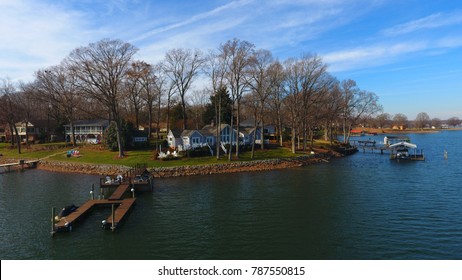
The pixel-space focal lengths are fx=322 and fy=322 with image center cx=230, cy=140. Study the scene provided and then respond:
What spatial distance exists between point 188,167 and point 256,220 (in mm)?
21497

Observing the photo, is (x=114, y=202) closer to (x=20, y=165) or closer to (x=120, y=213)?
(x=120, y=213)

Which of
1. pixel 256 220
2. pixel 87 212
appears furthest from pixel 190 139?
pixel 256 220

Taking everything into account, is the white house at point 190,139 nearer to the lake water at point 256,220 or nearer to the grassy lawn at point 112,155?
the grassy lawn at point 112,155

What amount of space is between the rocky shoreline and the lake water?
335 centimetres

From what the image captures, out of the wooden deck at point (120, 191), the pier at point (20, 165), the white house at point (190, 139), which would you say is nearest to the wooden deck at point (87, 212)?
the wooden deck at point (120, 191)

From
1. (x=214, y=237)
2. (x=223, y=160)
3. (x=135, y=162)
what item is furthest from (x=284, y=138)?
(x=214, y=237)

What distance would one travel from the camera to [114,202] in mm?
27719

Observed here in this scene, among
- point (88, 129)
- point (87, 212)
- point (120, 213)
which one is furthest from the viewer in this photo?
point (88, 129)

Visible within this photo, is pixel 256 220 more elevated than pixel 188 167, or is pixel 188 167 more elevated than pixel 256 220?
pixel 188 167

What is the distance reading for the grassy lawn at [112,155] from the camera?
152ft

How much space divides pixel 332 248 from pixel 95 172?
3654 cm

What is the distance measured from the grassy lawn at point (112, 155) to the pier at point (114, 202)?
16.0 feet

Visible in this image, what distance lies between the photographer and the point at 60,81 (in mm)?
67250

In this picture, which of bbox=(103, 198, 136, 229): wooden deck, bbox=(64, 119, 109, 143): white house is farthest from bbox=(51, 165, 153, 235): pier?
bbox=(64, 119, 109, 143): white house
